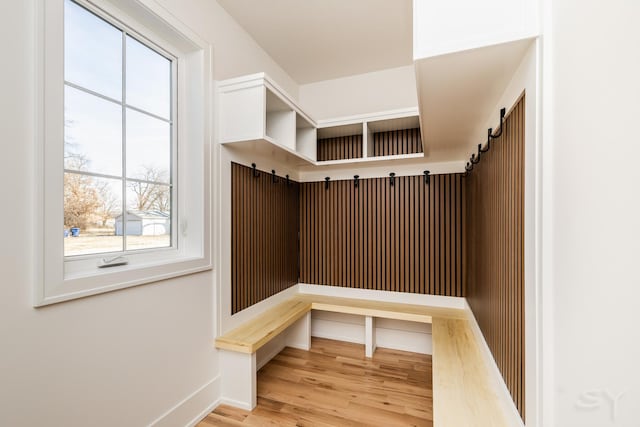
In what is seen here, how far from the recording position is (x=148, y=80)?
1.69 metres

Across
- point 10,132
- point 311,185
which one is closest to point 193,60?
point 10,132

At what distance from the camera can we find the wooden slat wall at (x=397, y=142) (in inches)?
111

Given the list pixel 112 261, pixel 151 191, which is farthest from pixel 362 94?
pixel 112 261

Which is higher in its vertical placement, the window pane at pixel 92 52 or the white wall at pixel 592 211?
the window pane at pixel 92 52

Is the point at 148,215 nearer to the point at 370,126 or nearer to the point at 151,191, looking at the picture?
the point at 151,191

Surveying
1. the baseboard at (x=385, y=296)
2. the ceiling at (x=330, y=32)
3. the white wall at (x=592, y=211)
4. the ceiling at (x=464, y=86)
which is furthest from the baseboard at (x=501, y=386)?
the ceiling at (x=330, y=32)

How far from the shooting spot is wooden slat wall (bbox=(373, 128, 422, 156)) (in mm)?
2820

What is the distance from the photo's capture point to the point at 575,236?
74 cm

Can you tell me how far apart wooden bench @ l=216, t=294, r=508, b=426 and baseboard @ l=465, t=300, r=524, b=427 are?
1.2 inches

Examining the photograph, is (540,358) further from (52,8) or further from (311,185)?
(311,185)

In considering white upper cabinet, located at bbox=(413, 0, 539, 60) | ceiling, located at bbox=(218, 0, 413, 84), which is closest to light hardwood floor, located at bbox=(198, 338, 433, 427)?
white upper cabinet, located at bbox=(413, 0, 539, 60)

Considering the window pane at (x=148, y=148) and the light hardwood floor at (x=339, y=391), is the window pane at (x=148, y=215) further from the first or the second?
the light hardwood floor at (x=339, y=391)

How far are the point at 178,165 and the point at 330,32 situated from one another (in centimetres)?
159

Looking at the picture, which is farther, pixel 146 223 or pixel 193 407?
pixel 193 407
